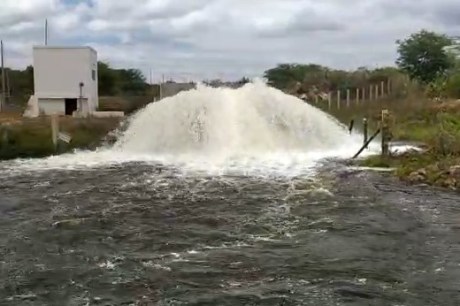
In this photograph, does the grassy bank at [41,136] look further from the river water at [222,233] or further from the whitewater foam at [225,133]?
the river water at [222,233]

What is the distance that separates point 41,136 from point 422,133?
1821 cm

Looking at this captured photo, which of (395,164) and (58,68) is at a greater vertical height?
(58,68)

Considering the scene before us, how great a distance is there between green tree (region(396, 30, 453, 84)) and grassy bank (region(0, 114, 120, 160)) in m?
37.2

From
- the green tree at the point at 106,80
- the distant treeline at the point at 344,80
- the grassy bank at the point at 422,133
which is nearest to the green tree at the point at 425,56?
the distant treeline at the point at 344,80

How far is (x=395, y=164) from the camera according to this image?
78.6 ft

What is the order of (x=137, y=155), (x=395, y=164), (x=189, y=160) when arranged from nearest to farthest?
1. (x=395, y=164)
2. (x=189, y=160)
3. (x=137, y=155)

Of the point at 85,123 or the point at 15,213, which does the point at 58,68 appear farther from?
the point at 15,213

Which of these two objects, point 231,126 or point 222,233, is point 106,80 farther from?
point 222,233

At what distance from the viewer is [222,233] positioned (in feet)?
44.6

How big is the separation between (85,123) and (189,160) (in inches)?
332

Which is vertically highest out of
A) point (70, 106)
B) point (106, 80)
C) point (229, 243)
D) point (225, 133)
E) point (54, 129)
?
point (106, 80)

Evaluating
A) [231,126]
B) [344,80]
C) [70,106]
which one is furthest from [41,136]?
[344,80]

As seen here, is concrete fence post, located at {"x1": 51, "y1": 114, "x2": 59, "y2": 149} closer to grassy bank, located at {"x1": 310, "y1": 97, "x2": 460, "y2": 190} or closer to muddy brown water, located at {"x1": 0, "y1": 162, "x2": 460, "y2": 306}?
muddy brown water, located at {"x1": 0, "y1": 162, "x2": 460, "y2": 306}

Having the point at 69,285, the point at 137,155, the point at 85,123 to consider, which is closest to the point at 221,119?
the point at 137,155
